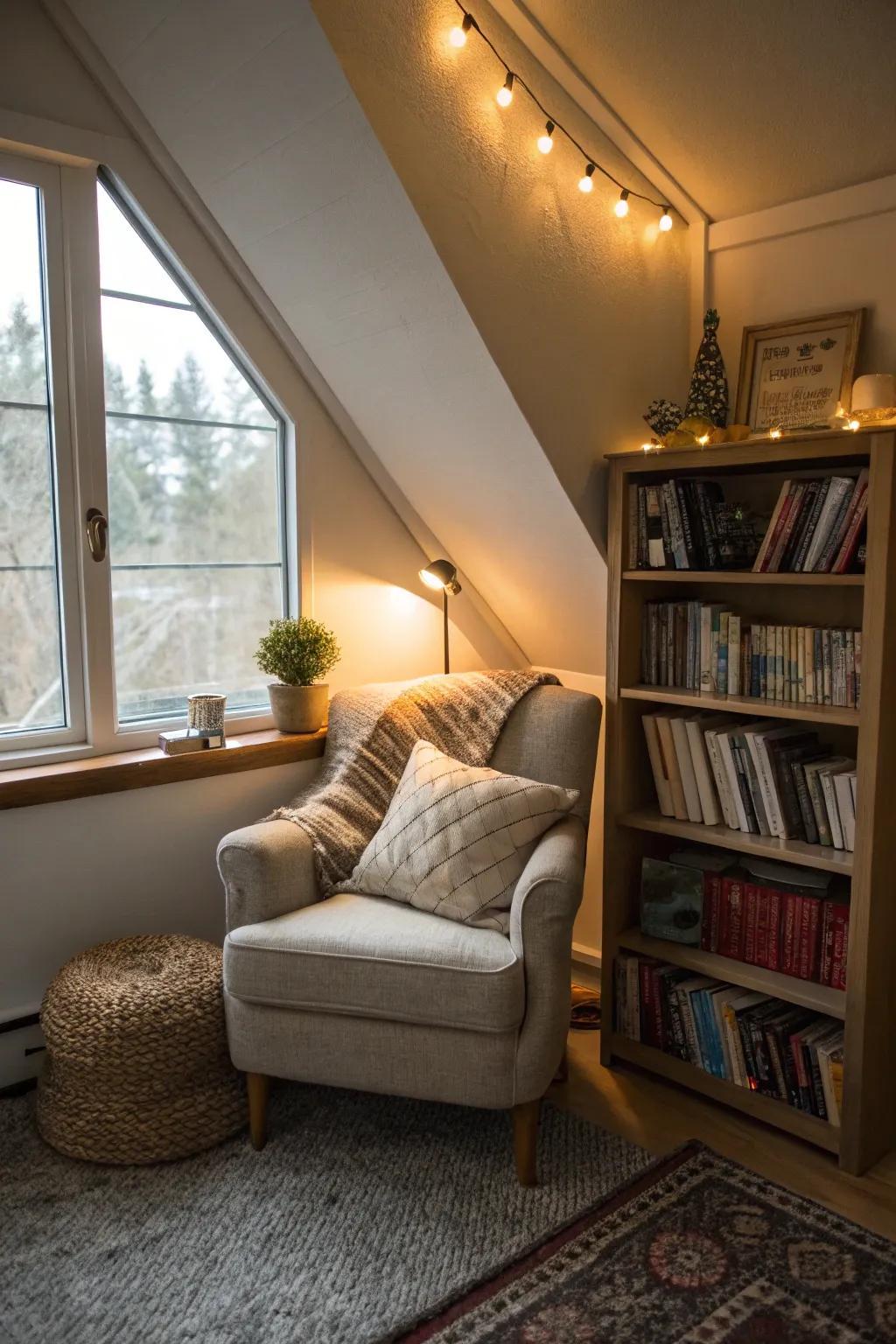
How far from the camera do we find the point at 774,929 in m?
2.27

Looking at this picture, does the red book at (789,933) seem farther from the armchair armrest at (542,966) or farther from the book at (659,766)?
the armchair armrest at (542,966)

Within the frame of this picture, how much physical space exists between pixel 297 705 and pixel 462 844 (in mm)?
680

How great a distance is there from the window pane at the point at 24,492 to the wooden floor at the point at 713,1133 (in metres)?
1.55

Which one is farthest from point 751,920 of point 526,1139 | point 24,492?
point 24,492

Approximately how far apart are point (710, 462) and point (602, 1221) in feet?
5.07

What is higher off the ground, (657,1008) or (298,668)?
(298,668)

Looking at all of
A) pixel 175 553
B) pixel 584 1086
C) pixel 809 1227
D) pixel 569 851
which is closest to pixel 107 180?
pixel 175 553

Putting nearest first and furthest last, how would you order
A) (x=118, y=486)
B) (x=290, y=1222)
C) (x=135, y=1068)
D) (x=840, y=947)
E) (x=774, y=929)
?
1. (x=290, y=1222)
2. (x=135, y=1068)
3. (x=840, y=947)
4. (x=774, y=929)
5. (x=118, y=486)

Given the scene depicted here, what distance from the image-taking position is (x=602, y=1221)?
190 centimetres

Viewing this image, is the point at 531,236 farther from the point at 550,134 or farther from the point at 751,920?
the point at 751,920

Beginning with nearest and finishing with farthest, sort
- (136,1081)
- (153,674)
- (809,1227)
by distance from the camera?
1. (809,1227)
2. (136,1081)
3. (153,674)

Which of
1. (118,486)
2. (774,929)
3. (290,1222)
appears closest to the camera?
(290,1222)

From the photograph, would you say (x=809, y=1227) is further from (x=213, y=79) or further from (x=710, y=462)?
(x=213, y=79)

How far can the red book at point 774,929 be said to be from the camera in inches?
88.8
